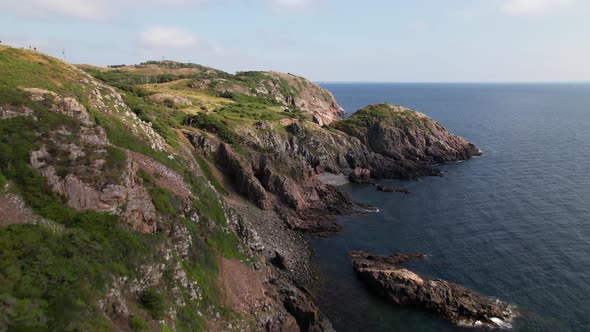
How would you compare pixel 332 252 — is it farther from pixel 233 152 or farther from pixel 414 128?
pixel 414 128

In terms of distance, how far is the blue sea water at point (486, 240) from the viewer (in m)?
41.2

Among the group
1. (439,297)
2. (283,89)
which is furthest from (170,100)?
(283,89)

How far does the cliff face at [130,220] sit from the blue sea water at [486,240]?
5.10 m

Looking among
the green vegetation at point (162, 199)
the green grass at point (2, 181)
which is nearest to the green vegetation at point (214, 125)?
the green vegetation at point (162, 199)

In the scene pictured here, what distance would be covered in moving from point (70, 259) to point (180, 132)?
49.1 metres

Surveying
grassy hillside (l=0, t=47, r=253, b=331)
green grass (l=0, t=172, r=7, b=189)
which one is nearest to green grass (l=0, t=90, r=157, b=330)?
grassy hillside (l=0, t=47, r=253, b=331)

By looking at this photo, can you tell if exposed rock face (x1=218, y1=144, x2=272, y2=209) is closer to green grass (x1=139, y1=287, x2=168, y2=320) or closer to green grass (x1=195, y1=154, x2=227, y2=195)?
green grass (x1=195, y1=154, x2=227, y2=195)

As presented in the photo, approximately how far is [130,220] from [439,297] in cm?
3386

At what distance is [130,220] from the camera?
3234 centimetres

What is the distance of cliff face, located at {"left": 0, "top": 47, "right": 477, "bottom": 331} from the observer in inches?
952

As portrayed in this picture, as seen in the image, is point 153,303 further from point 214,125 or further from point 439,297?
point 214,125

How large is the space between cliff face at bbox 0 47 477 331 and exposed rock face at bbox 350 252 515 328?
8.90 metres

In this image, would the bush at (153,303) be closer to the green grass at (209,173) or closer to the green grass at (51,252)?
the green grass at (51,252)

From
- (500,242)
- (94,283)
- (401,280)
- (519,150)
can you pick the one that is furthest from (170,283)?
(519,150)
